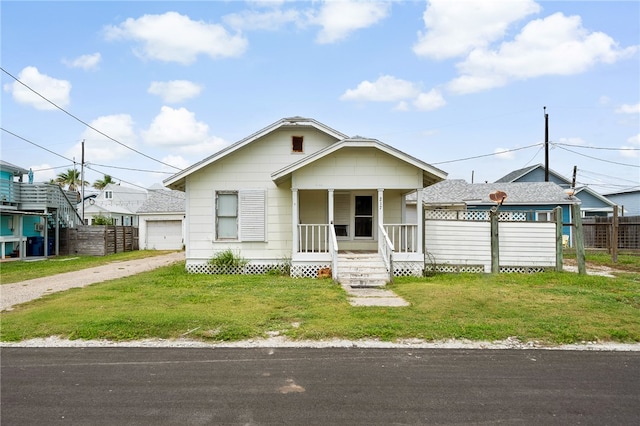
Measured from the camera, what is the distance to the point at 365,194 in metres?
15.0

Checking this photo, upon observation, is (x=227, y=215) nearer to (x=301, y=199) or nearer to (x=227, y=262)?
(x=227, y=262)

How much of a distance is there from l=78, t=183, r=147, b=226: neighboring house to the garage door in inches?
409

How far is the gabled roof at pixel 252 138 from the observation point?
45.4 feet

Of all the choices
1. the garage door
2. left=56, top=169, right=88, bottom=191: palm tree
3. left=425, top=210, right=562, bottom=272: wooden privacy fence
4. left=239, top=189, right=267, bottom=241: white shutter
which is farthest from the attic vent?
left=56, top=169, right=88, bottom=191: palm tree

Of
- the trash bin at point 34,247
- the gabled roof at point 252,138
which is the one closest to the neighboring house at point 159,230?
the trash bin at point 34,247

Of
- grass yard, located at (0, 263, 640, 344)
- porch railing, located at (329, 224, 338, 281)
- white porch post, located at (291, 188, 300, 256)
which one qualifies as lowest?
grass yard, located at (0, 263, 640, 344)

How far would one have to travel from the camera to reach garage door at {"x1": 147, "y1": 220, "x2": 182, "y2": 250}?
29.0m

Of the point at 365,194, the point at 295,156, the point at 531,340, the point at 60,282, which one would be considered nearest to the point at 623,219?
the point at 365,194

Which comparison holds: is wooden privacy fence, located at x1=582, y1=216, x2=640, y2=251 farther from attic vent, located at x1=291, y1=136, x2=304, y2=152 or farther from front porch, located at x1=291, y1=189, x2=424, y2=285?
attic vent, located at x1=291, y1=136, x2=304, y2=152

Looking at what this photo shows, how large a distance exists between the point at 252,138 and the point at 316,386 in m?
10.6

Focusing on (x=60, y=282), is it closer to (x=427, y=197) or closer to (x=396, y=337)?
(x=396, y=337)

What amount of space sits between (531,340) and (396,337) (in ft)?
6.57

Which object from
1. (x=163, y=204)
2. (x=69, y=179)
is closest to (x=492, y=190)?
(x=163, y=204)

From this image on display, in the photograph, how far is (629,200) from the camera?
36500 millimetres
